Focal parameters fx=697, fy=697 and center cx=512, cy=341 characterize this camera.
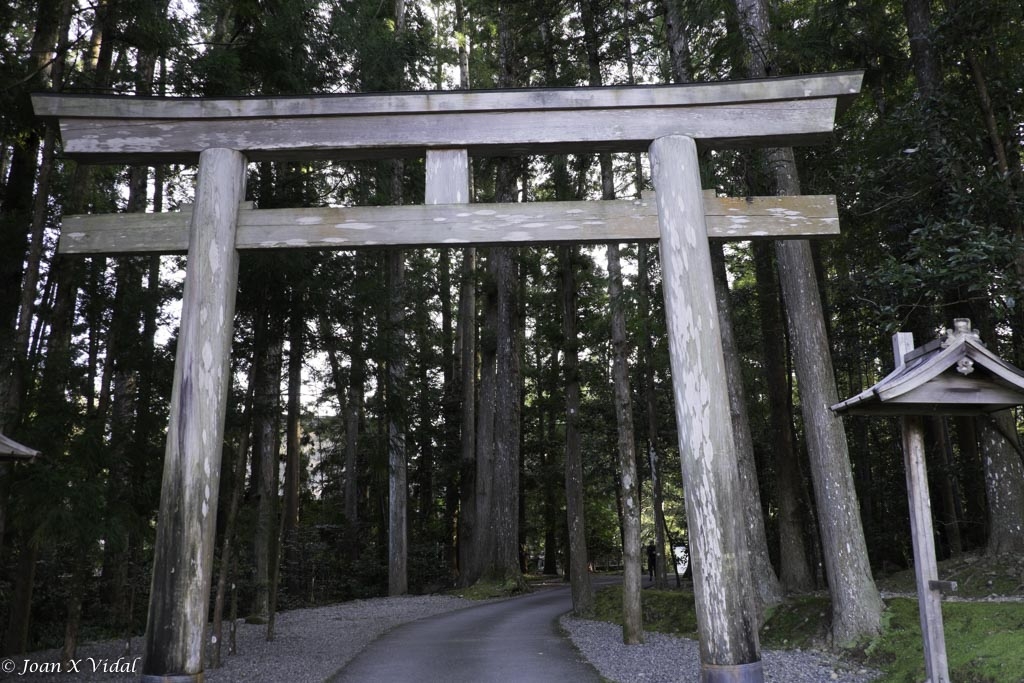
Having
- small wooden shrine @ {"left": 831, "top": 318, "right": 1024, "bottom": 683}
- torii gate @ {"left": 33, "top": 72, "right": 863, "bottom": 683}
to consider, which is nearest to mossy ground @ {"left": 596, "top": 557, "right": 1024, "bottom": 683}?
small wooden shrine @ {"left": 831, "top": 318, "right": 1024, "bottom": 683}

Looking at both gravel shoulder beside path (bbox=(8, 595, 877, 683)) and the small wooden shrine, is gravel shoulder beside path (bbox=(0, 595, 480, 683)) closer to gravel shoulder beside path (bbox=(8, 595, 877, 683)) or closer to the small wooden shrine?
gravel shoulder beside path (bbox=(8, 595, 877, 683))

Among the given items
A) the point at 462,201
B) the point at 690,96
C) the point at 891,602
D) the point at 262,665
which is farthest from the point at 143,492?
the point at 891,602

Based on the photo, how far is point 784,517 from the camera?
11531 millimetres

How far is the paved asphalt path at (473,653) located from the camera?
713 cm

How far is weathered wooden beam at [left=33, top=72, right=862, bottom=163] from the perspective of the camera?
4770 millimetres

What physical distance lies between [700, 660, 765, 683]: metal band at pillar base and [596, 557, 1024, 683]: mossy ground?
8.17 feet

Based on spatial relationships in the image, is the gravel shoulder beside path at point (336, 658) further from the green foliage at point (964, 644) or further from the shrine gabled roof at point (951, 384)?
the shrine gabled roof at point (951, 384)

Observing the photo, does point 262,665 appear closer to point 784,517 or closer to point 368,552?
point 784,517

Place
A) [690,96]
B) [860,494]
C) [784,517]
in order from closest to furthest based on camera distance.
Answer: [690,96], [784,517], [860,494]

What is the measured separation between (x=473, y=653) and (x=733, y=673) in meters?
5.18

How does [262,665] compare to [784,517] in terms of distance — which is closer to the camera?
[262,665]

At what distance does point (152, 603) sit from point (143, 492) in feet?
12.5

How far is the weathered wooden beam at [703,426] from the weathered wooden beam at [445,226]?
0.69ft

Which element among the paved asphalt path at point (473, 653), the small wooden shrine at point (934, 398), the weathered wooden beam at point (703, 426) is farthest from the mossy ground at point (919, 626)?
the weathered wooden beam at point (703, 426)
